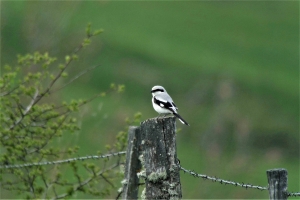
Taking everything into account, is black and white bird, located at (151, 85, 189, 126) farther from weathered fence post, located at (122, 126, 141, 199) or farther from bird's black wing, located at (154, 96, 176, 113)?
weathered fence post, located at (122, 126, 141, 199)

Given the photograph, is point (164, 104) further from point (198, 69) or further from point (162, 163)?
point (198, 69)

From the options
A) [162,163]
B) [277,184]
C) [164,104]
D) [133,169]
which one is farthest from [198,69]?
[277,184]

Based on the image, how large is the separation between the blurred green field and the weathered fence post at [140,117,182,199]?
9.03 m

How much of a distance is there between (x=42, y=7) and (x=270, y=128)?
37.1 ft

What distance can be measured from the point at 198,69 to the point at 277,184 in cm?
2819

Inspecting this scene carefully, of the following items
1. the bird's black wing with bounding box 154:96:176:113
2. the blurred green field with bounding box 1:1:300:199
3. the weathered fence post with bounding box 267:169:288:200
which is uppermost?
the blurred green field with bounding box 1:1:300:199

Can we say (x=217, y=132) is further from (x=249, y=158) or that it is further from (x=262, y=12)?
(x=262, y=12)

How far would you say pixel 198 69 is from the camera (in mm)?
33688

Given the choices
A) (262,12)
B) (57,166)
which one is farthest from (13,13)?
(57,166)

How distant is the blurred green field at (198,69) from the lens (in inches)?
908

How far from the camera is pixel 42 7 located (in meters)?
21.4

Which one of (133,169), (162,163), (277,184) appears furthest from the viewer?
(133,169)

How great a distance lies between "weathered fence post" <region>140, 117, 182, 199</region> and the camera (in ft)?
22.2

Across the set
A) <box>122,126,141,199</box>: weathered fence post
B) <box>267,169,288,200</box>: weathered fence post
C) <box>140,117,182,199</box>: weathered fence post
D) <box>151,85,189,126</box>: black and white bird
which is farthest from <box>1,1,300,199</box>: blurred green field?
<box>267,169,288,200</box>: weathered fence post
